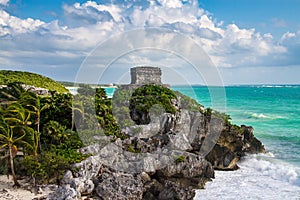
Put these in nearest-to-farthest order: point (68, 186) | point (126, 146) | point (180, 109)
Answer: point (68, 186) → point (126, 146) → point (180, 109)

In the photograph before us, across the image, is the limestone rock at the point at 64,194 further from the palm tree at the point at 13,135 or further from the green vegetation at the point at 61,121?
the palm tree at the point at 13,135

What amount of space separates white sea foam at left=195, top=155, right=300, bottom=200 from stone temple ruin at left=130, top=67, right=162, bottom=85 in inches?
466

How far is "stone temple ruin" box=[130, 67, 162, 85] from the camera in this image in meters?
30.8

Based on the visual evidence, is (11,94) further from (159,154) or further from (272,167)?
(272,167)

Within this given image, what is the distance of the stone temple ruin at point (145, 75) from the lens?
101 feet

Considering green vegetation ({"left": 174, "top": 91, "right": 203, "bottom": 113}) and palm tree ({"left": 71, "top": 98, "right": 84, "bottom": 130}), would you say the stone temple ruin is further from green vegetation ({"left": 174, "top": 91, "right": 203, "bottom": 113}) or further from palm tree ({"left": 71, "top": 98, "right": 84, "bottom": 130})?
palm tree ({"left": 71, "top": 98, "right": 84, "bottom": 130})

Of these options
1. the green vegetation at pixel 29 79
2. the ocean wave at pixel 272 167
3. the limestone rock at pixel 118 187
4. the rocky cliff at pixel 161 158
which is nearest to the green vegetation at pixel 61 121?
the rocky cliff at pixel 161 158

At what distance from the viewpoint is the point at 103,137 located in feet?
70.0

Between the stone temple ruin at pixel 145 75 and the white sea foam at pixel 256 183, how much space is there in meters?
11.8

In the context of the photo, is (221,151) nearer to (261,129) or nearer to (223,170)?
(223,170)

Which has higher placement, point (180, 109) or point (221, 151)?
point (180, 109)

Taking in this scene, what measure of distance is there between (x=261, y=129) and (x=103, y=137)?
2637 centimetres

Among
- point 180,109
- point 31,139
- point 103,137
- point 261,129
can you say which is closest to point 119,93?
point 180,109

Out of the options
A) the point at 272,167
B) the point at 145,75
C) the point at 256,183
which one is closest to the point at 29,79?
the point at 145,75
